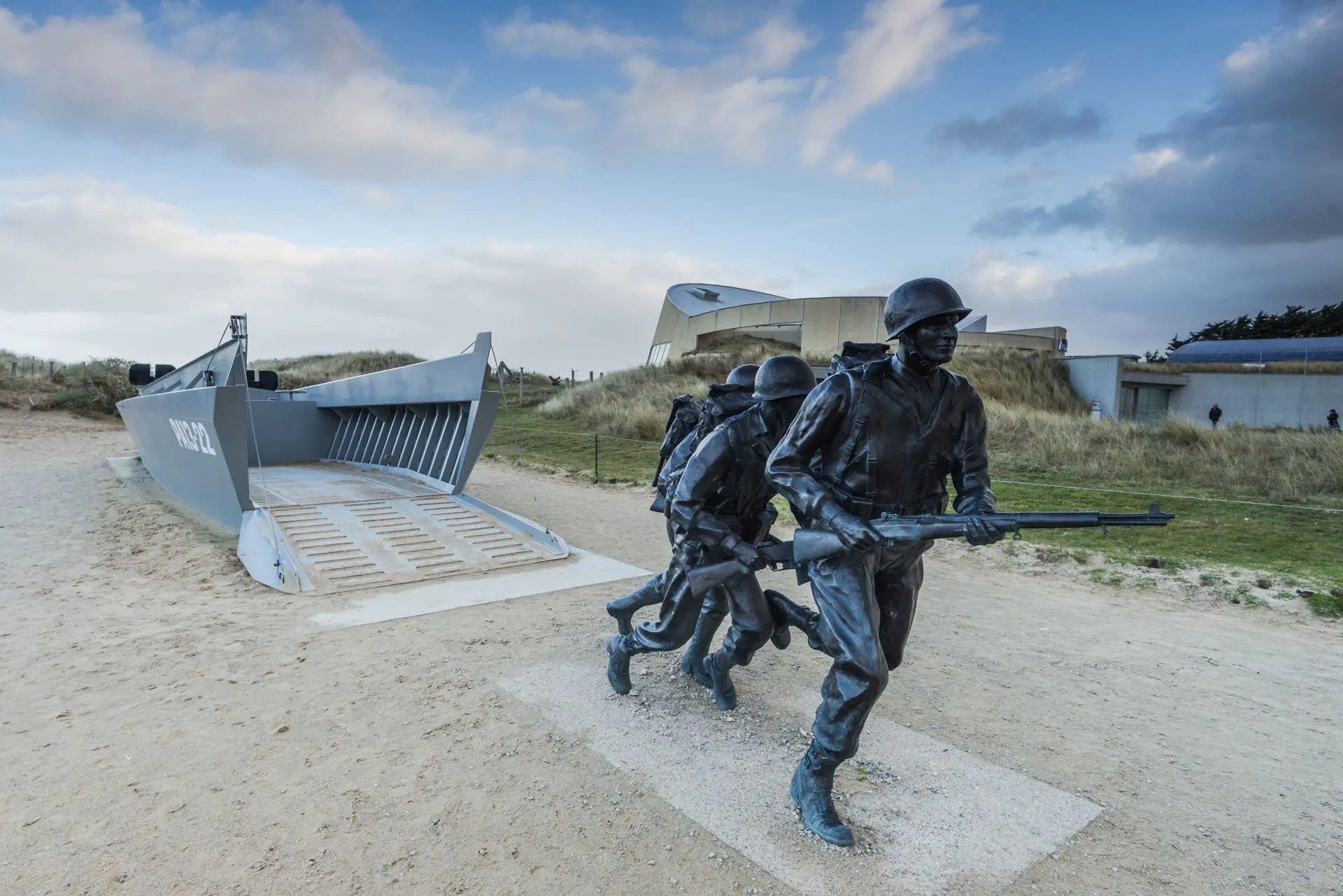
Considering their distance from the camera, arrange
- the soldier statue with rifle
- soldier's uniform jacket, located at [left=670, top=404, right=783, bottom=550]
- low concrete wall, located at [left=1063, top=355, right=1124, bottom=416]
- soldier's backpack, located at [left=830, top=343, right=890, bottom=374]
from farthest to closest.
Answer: low concrete wall, located at [left=1063, top=355, right=1124, bottom=416], soldier's uniform jacket, located at [left=670, top=404, right=783, bottom=550], soldier's backpack, located at [left=830, top=343, right=890, bottom=374], the soldier statue with rifle

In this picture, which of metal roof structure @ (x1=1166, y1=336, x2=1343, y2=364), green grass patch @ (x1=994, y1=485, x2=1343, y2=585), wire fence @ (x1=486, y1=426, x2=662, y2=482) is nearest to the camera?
green grass patch @ (x1=994, y1=485, x2=1343, y2=585)

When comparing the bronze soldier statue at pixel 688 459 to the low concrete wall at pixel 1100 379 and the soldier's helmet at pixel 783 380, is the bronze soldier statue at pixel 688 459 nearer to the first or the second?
the soldier's helmet at pixel 783 380

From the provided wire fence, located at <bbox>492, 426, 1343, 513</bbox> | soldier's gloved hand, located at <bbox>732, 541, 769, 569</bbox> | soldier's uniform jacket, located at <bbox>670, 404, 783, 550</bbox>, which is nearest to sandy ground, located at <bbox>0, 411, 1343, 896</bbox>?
soldier's gloved hand, located at <bbox>732, 541, 769, 569</bbox>

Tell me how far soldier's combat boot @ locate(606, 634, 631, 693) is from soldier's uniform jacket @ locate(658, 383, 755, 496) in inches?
36.5

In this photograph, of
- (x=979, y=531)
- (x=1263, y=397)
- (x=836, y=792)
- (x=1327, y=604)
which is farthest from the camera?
(x=1263, y=397)

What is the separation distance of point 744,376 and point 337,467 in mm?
11121

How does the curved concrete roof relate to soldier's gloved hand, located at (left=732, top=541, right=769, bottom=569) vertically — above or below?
above

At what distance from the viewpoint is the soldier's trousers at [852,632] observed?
2912 millimetres

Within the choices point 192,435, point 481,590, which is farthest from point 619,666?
point 192,435

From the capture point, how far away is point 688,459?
4.09 meters

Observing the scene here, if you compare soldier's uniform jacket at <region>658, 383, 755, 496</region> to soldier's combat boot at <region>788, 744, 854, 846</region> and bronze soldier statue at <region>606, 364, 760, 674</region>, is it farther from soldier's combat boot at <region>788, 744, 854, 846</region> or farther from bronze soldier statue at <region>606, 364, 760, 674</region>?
soldier's combat boot at <region>788, 744, 854, 846</region>

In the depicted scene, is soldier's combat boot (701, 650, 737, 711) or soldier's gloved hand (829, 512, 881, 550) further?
soldier's combat boot (701, 650, 737, 711)

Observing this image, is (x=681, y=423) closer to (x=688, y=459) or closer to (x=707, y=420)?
(x=707, y=420)

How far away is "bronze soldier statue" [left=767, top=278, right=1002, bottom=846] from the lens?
292 centimetres
